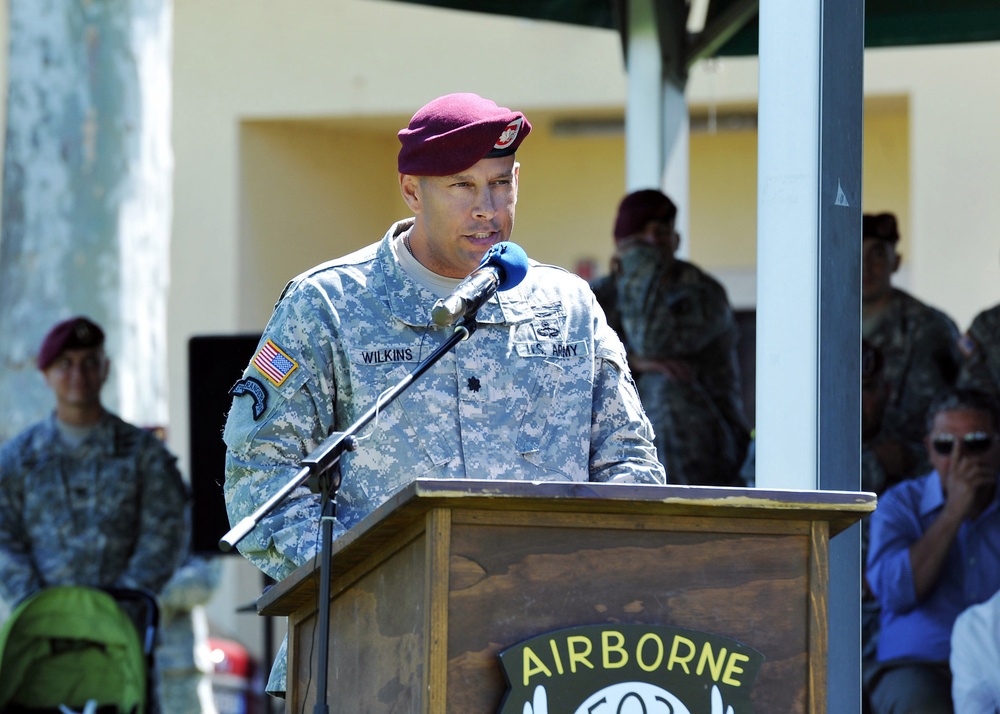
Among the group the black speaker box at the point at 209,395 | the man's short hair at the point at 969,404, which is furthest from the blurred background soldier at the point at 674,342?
the black speaker box at the point at 209,395

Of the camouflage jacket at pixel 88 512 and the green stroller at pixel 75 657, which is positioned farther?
the camouflage jacket at pixel 88 512

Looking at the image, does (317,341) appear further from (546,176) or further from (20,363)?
(546,176)

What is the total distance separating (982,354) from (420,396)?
11.3 feet

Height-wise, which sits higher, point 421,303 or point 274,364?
point 421,303

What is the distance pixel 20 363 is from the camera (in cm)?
738

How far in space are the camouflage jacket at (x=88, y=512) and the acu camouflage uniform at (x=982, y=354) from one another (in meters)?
3.18

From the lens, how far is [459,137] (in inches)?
105

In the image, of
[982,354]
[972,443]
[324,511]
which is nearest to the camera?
[324,511]

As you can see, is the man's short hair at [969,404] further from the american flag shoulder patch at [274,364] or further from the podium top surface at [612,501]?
the podium top surface at [612,501]

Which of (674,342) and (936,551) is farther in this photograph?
(674,342)

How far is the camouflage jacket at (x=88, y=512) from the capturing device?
6.51 m

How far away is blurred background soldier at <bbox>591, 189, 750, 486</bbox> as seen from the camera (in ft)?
19.3

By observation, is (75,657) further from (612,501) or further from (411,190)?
(612,501)

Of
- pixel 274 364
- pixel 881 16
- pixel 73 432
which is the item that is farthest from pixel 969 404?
pixel 73 432
